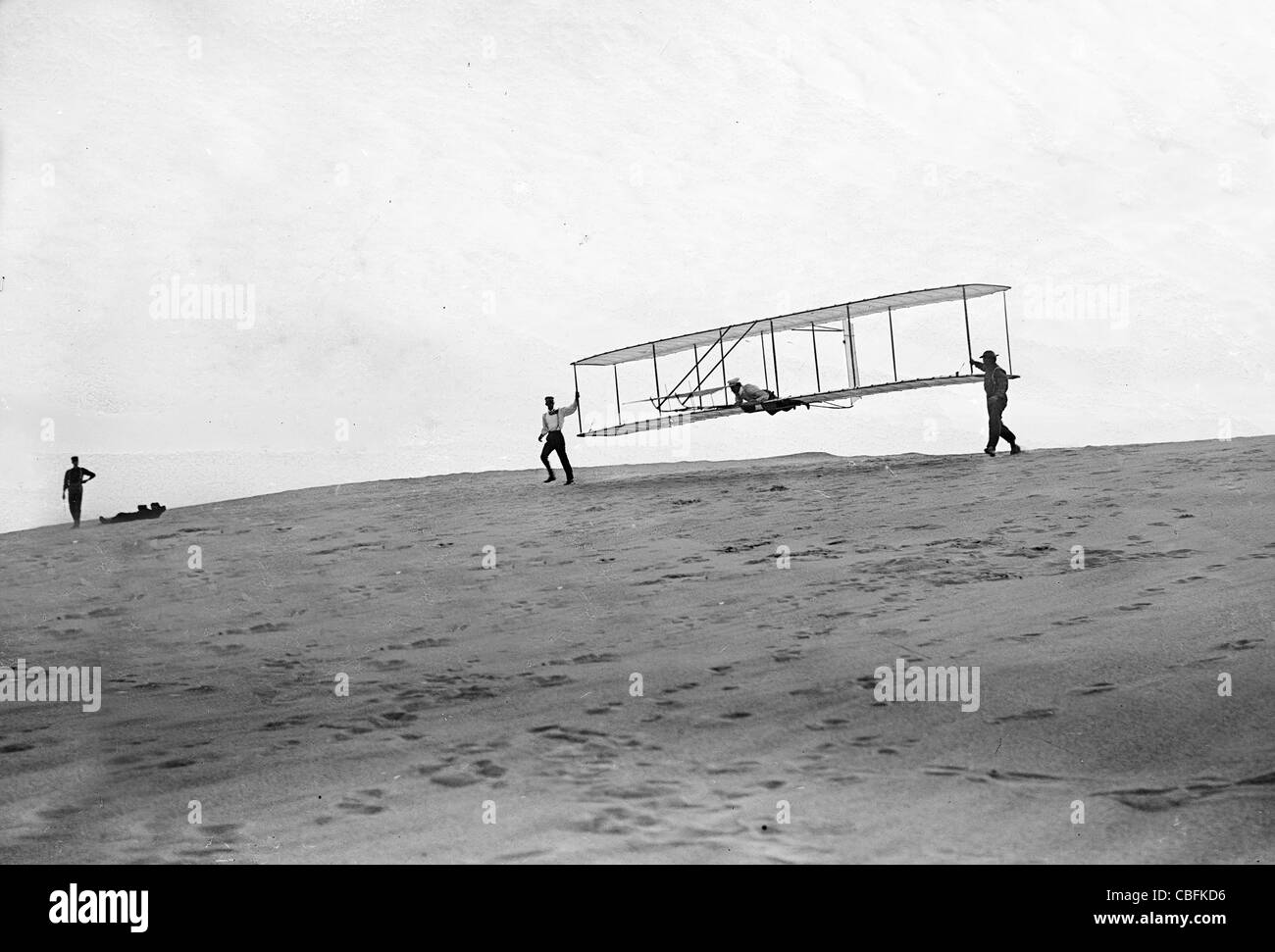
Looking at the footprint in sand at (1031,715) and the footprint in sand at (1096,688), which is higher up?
the footprint in sand at (1096,688)

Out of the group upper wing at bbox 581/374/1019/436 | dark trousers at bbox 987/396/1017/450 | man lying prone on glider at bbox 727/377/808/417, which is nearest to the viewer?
upper wing at bbox 581/374/1019/436

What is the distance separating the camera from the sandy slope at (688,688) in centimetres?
636

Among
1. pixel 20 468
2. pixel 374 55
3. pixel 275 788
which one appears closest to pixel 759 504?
pixel 275 788

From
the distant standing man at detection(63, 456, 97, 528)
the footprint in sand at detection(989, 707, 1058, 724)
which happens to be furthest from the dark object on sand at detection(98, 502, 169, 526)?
the footprint in sand at detection(989, 707, 1058, 724)

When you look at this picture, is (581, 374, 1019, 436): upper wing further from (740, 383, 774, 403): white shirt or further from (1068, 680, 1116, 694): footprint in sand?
(1068, 680, 1116, 694): footprint in sand

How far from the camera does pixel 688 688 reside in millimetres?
9047

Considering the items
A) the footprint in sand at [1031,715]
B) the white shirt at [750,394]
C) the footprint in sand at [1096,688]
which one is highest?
the white shirt at [750,394]

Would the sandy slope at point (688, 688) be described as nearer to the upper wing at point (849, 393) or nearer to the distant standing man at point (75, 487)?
the upper wing at point (849, 393)

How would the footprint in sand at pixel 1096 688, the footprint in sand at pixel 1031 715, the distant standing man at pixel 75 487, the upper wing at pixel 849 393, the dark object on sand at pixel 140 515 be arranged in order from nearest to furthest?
the footprint in sand at pixel 1031 715 < the footprint in sand at pixel 1096 688 < the upper wing at pixel 849 393 < the distant standing man at pixel 75 487 < the dark object on sand at pixel 140 515

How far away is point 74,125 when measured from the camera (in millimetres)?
46000

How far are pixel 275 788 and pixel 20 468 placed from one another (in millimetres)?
26017

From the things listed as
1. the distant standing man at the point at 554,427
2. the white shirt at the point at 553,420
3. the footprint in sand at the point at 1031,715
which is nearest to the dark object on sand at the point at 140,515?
the distant standing man at the point at 554,427

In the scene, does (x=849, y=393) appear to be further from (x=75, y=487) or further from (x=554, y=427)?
(x=75, y=487)

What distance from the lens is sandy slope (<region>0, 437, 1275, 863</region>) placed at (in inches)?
251
